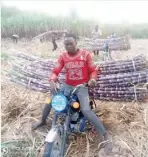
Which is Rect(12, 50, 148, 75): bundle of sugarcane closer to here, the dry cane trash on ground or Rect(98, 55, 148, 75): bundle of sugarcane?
Rect(98, 55, 148, 75): bundle of sugarcane

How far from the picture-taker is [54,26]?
46.8ft

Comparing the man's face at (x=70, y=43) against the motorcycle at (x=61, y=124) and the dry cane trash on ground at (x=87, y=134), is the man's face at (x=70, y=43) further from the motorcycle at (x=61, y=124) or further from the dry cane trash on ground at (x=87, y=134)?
the dry cane trash on ground at (x=87, y=134)

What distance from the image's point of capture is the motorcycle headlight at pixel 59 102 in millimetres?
3439

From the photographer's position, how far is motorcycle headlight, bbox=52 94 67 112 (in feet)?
11.3

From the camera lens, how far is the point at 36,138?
13.2ft

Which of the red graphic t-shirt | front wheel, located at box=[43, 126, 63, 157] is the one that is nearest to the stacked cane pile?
the red graphic t-shirt

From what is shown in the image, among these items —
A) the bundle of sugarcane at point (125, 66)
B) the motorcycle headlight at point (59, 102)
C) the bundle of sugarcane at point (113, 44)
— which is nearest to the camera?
the motorcycle headlight at point (59, 102)

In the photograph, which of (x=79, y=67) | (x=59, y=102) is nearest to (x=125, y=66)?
(x=79, y=67)

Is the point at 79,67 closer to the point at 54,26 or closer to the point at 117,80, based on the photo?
the point at 117,80

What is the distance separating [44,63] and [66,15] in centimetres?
982

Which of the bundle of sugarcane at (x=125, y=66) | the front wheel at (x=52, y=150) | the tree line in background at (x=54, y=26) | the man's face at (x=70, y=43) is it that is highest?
the tree line in background at (x=54, y=26)

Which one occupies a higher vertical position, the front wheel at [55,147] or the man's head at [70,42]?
the man's head at [70,42]

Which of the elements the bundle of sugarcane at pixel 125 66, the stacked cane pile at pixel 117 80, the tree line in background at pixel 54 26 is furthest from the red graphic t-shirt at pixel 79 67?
the tree line in background at pixel 54 26

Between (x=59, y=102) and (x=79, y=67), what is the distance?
69 cm
